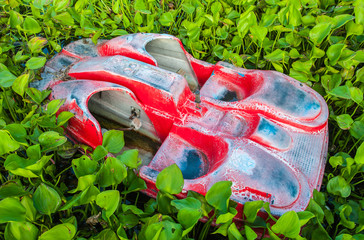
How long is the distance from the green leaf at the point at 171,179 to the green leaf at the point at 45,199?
44cm

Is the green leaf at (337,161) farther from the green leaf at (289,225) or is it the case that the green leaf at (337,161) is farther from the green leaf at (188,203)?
the green leaf at (188,203)

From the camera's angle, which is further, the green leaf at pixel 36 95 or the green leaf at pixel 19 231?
the green leaf at pixel 36 95

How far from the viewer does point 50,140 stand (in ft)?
5.27

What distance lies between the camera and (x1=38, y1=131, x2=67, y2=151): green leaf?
1595 millimetres

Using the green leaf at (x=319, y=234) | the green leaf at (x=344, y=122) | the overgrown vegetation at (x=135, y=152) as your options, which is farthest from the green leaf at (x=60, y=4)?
the green leaf at (x=319, y=234)

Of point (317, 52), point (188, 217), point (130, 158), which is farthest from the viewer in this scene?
point (317, 52)

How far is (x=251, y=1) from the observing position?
8.80 feet

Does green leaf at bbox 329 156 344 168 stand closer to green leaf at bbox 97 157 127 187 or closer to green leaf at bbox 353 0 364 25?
green leaf at bbox 353 0 364 25

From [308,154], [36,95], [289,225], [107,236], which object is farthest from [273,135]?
[36,95]

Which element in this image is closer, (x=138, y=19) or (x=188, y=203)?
(x=188, y=203)

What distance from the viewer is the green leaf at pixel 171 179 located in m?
1.34

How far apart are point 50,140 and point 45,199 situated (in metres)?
0.36

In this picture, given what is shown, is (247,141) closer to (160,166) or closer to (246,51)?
(160,166)

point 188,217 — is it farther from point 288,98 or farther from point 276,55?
point 276,55
